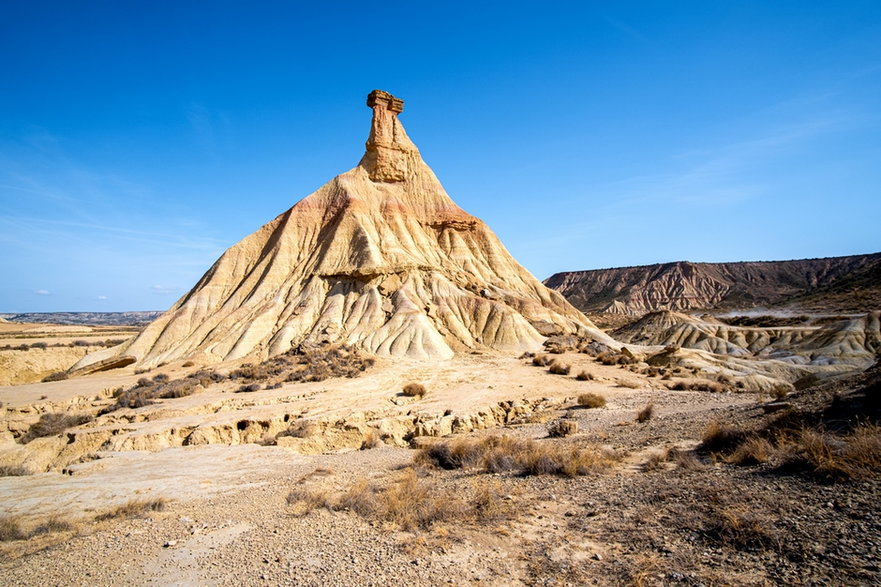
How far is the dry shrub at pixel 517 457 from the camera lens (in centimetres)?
927

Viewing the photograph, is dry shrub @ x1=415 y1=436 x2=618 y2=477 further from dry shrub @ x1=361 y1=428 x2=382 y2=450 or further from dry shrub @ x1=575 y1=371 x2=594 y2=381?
dry shrub @ x1=575 y1=371 x2=594 y2=381

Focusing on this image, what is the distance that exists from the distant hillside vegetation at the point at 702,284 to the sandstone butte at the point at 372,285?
210 feet

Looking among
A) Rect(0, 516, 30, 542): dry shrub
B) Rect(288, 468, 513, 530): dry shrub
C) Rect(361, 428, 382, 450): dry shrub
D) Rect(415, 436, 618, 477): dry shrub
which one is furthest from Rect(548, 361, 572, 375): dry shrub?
Rect(0, 516, 30, 542): dry shrub

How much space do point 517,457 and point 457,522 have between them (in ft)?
11.5

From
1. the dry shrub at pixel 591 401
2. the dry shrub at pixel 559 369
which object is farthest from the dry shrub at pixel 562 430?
the dry shrub at pixel 559 369

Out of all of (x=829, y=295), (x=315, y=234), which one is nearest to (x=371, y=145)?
(x=315, y=234)

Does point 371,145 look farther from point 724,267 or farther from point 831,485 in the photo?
point 724,267

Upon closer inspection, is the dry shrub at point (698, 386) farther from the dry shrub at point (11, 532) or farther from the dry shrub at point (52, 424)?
the dry shrub at point (52, 424)

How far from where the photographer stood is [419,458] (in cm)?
1149

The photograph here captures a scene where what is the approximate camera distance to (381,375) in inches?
960

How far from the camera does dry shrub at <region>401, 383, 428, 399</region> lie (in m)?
20.1

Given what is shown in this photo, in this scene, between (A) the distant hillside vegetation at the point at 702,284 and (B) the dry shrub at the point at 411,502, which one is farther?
(A) the distant hillside vegetation at the point at 702,284

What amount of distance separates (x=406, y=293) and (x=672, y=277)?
335 feet

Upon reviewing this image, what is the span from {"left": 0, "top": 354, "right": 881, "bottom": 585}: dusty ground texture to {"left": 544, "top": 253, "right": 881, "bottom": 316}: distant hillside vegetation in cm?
9651
